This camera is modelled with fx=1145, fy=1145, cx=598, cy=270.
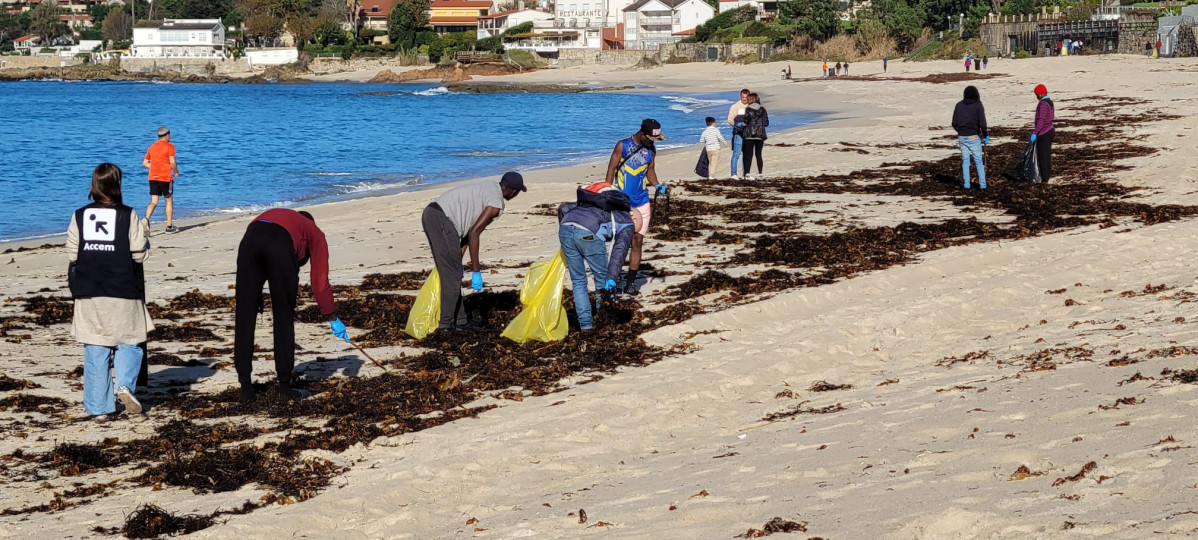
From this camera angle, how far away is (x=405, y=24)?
13275 cm

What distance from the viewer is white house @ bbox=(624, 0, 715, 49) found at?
127m

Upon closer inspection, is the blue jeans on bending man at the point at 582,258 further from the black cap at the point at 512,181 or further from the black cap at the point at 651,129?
the black cap at the point at 651,129

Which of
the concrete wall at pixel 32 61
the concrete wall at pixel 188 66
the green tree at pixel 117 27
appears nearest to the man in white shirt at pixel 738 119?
the concrete wall at pixel 188 66

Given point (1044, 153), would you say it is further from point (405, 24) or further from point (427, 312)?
point (405, 24)

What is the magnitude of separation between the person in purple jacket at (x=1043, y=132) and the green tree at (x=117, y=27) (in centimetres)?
15877

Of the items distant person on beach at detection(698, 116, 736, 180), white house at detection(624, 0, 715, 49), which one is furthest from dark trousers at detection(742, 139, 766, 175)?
white house at detection(624, 0, 715, 49)

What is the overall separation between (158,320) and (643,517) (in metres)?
6.80

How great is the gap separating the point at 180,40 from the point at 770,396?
14331 centimetres

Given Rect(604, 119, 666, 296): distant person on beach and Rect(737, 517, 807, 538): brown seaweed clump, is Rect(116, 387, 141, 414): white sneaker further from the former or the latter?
Rect(604, 119, 666, 296): distant person on beach

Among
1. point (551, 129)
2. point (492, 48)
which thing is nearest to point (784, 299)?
point (551, 129)

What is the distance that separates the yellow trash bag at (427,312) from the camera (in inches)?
385

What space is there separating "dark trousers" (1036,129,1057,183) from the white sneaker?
1395 cm

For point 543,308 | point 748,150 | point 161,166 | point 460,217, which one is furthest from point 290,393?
point 748,150

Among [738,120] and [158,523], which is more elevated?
[738,120]
